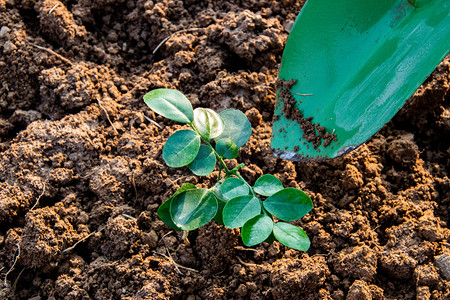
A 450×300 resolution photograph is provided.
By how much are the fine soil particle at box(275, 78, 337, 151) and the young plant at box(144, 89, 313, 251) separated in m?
0.22

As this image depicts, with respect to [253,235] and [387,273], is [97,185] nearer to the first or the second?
[253,235]

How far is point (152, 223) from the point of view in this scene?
51.0 inches

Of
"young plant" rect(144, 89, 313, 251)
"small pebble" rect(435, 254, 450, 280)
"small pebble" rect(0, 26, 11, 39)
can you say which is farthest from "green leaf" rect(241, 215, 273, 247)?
"small pebble" rect(0, 26, 11, 39)

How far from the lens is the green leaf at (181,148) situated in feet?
3.67

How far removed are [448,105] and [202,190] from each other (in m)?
0.89

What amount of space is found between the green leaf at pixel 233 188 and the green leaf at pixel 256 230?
82 mm

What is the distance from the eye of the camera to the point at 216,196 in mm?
1173

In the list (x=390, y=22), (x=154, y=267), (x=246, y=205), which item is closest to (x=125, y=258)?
(x=154, y=267)

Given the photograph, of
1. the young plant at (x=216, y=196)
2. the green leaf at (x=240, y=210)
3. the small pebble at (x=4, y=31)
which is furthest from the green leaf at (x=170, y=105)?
the small pebble at (x=4, y=31)

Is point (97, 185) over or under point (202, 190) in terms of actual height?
under

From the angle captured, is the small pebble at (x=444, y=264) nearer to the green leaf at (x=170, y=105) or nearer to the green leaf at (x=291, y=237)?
the green leaf at (x=291, y=237)

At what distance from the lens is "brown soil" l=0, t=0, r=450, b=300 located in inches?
48.8

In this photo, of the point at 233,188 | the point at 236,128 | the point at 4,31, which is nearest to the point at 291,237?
the point at 233,188

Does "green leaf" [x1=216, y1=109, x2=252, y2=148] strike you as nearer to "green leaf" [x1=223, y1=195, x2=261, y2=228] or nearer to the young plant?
the young plant
